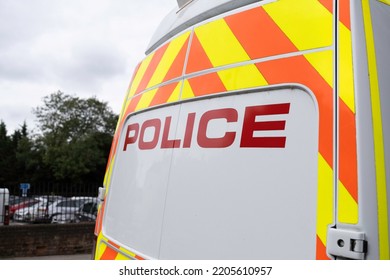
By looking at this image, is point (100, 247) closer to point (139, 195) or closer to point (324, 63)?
point (139, 195)

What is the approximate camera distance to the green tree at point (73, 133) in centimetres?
4734

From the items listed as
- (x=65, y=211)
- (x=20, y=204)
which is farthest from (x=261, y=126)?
(x=20, y=204)

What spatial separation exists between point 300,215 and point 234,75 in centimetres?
Result: 64

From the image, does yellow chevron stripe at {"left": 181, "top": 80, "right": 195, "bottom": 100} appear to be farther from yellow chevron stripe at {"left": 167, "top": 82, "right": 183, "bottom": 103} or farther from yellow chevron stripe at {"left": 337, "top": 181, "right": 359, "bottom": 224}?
yellow chevron stripe at {"left": 337, "top": 181, "right": 359, "bottom": 224}

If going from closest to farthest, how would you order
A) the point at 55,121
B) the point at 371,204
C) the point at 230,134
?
the point at 371,204 → the point at 230,134 → the point at 55,121

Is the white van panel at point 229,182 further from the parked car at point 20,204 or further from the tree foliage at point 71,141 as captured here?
the tree foliage at point 71,141

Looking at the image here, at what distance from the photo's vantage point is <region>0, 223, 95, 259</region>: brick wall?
30.6 feet

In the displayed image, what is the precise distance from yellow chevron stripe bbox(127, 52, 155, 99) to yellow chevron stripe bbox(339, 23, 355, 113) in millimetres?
1322

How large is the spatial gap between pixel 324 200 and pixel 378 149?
22cm

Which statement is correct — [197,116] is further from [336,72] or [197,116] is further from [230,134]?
[336,72]

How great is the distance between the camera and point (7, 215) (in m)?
10.0

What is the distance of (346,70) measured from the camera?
128cm

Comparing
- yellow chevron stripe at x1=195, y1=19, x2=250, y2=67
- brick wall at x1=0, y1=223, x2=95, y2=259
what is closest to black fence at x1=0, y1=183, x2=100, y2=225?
brick wall at x1=0, y1=223, x2=95, y2=259
